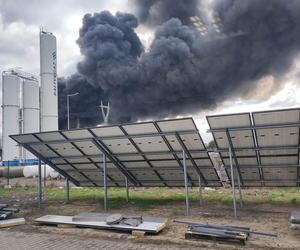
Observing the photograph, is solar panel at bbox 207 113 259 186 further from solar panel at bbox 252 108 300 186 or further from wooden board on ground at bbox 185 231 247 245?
wooden board on ground at bbox 185 231 247 245

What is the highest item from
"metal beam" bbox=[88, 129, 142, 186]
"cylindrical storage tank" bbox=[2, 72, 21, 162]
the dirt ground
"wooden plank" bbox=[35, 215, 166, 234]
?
"cylindrical storage tank" bbox=[2, 72, 21, 162]

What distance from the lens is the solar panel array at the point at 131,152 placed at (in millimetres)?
11000

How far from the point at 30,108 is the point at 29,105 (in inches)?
18.7

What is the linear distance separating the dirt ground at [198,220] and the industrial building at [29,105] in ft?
96.5

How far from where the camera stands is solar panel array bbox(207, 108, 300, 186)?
9716mm

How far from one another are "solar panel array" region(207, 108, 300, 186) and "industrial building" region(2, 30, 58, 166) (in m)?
34.7

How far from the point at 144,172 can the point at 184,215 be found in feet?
9.40

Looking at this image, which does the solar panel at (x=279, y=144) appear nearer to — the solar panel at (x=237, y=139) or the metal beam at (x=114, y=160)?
the solar panel at (x=237, y=139)

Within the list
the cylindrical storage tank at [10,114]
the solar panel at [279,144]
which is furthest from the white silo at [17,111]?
the solar panel at [279,144]

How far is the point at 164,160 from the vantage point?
1226 centimetres

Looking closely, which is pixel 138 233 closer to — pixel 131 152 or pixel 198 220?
pixel 198 220

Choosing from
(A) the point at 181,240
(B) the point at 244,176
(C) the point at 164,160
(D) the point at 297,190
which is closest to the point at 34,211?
(C) the point at 164,160

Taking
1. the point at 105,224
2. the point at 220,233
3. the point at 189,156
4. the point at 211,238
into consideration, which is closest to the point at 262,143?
the point at 189,156

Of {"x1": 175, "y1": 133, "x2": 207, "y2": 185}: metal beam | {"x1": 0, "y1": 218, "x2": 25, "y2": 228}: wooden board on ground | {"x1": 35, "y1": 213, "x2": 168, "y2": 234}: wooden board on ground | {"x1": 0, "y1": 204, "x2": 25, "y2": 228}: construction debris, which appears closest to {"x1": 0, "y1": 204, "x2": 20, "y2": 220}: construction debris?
{"x1": 0, "y1": 204, "x2": 25, "y2": 228}: construction debris
